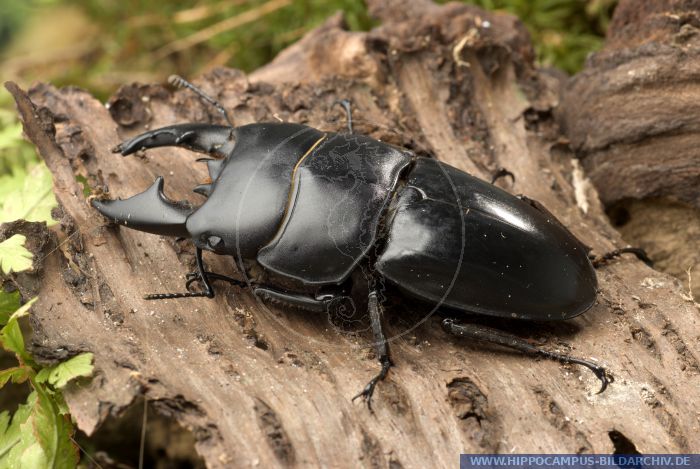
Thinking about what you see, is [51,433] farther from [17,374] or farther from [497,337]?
[497,337]

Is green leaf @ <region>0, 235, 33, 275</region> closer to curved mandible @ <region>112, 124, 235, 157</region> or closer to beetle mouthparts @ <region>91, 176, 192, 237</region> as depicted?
beetle mouthparts @ <region>91, 176, 192, 237</region>

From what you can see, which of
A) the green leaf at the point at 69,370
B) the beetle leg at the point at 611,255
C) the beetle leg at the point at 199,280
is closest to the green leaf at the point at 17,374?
the green leaf at the point at 69,370

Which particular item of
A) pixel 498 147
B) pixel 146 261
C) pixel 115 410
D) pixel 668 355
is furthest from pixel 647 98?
pixel 115 410

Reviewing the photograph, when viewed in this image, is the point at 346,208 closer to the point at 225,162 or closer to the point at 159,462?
the point at 225,162

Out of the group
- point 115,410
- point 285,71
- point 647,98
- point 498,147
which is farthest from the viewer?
point 285,71

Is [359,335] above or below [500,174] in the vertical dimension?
below

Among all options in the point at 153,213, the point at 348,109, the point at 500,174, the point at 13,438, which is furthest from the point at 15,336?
the point at 500,174
